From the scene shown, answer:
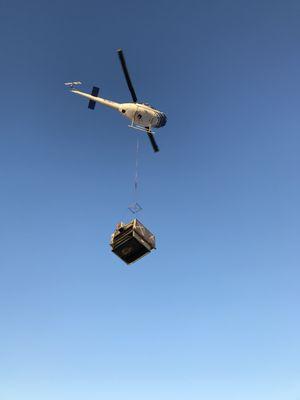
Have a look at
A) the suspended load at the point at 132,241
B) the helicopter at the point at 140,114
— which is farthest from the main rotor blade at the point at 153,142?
the suspended load at the point at 132,241

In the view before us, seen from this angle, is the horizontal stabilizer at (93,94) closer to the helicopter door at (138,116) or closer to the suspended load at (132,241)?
the helicopter door at (138,116)

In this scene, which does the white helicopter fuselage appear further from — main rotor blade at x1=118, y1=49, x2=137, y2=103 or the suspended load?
the suspended load

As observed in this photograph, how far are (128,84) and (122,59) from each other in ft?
8.08

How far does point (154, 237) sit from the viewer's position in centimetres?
3014

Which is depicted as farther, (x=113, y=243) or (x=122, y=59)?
(x=122, y=59)

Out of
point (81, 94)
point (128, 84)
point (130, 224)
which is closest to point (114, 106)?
point (128, 84)

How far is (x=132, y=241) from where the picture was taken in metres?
28.6

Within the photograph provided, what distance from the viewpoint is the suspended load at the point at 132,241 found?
94.3 ft

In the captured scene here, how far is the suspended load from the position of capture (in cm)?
2873

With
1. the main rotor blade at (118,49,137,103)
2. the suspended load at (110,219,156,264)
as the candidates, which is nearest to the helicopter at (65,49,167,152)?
the main rotor blade at (118,49,137,103)

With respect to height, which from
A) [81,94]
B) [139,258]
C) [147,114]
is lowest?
[139,258]

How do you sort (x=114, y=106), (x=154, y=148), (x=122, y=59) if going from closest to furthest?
(x=122, y=59) < (x=114, y=106) < (x=154, y=148)

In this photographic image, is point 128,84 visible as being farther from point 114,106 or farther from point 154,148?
point 154,148

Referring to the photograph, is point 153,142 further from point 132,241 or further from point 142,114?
point 132,241
